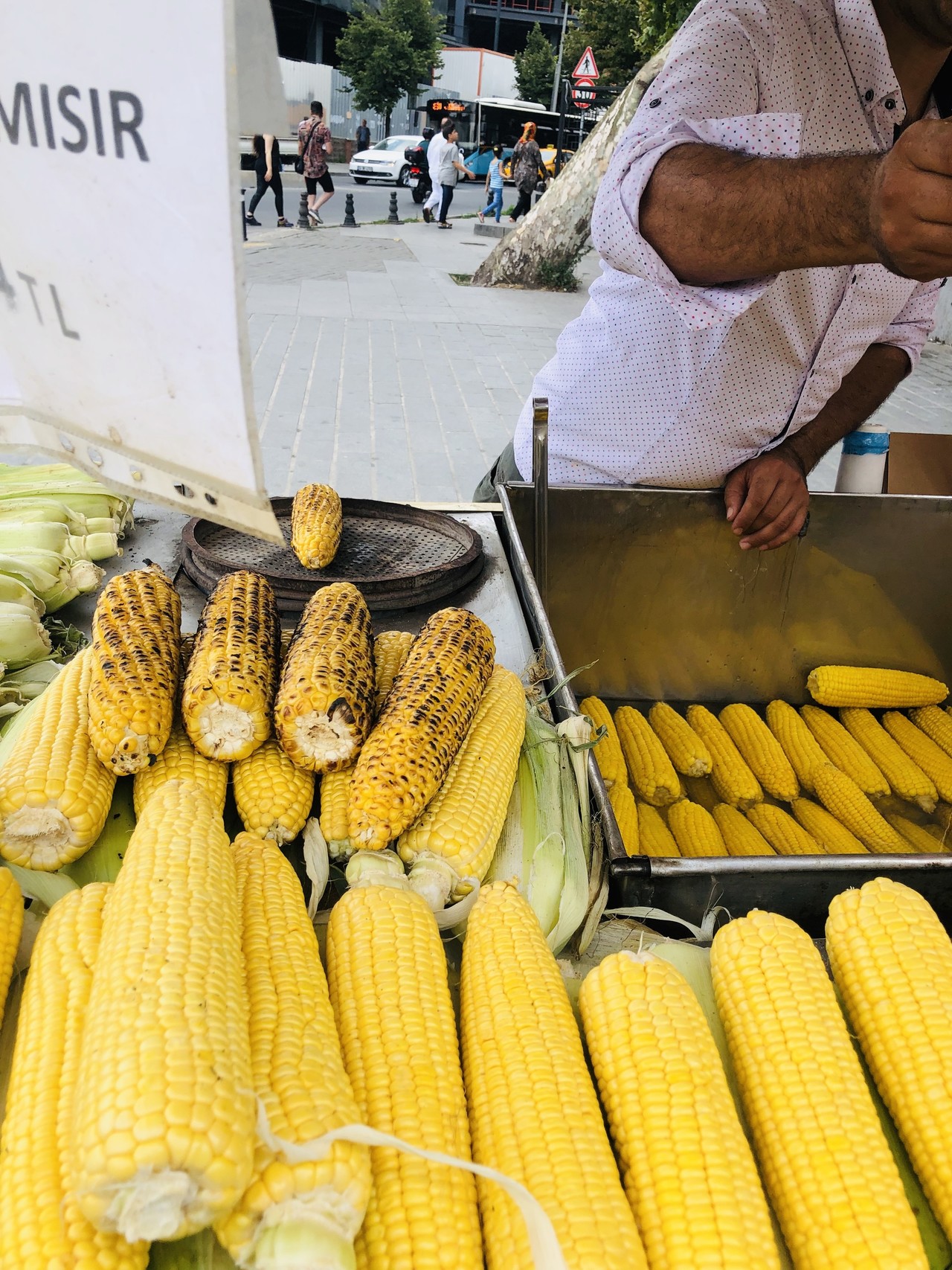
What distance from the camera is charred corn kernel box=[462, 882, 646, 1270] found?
0.96 metres

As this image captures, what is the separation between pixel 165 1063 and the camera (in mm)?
873

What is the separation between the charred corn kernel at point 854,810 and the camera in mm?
2631

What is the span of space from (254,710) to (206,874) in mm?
426

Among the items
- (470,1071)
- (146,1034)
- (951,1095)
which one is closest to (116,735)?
(146,1034)

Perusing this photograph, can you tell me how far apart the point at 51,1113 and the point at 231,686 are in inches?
29.2

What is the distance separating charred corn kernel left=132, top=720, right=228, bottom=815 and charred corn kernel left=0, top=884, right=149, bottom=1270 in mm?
277

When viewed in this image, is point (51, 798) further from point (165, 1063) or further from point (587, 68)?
point (587, 68)

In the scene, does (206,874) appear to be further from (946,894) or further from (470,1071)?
(946,894)

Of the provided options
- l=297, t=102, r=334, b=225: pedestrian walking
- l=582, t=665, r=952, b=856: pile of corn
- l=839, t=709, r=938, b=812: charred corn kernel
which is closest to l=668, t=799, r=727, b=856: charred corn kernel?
l=582, t=665, r=952, b=856: pile of corn

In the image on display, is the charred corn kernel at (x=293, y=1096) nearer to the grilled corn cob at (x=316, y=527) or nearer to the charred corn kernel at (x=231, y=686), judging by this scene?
the charred corn kernel at (x=231, y=686)

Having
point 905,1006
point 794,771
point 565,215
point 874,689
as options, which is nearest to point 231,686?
point 905,1006

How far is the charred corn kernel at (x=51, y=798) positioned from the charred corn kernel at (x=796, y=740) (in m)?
2.30

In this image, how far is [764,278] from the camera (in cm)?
189

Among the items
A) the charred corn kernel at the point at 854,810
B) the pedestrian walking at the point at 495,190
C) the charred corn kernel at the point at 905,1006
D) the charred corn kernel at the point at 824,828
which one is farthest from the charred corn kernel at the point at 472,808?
the pedestrian walking at the point at 495,190
